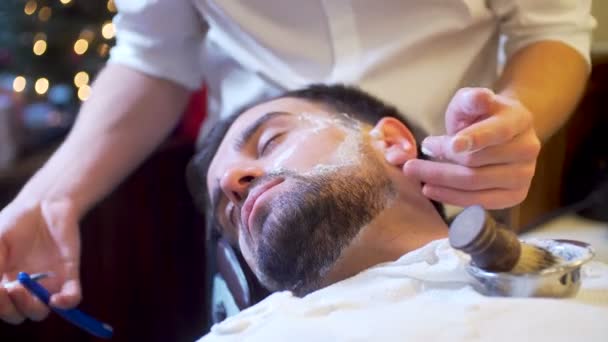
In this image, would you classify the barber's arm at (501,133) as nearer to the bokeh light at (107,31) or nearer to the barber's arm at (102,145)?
the barber's arm at (102,145)

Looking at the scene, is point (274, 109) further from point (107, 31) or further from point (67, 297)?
point (107, 31)

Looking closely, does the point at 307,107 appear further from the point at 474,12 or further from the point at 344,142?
the point at 474,12

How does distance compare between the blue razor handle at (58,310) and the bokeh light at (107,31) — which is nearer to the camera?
the blue razor handle at (58,310)

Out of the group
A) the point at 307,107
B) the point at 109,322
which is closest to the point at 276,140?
the point at 307,107

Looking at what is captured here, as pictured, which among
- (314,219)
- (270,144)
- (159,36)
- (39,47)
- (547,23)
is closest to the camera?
(314,219)

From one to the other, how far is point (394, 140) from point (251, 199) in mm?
202

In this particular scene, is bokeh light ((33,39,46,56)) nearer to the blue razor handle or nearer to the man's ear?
the blue razor handle

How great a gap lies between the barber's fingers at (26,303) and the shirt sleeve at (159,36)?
0.41 m

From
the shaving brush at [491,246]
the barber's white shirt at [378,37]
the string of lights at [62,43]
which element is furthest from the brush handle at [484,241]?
the string of lights at [62,43]

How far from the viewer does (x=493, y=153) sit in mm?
742

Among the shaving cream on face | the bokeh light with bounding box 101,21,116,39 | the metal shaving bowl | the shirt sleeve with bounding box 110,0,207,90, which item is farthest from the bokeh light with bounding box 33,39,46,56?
the metal shaving bowl

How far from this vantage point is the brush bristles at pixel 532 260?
0.67m

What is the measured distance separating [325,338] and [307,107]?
0.39 m

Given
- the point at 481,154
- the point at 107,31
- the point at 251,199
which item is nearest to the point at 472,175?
the point at 481,154
